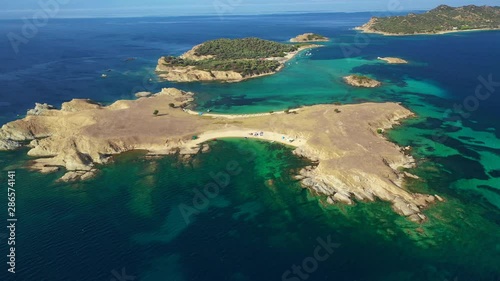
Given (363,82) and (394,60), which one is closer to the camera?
(363,82)

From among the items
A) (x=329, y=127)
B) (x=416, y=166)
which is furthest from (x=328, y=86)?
(x=416, y=166)
